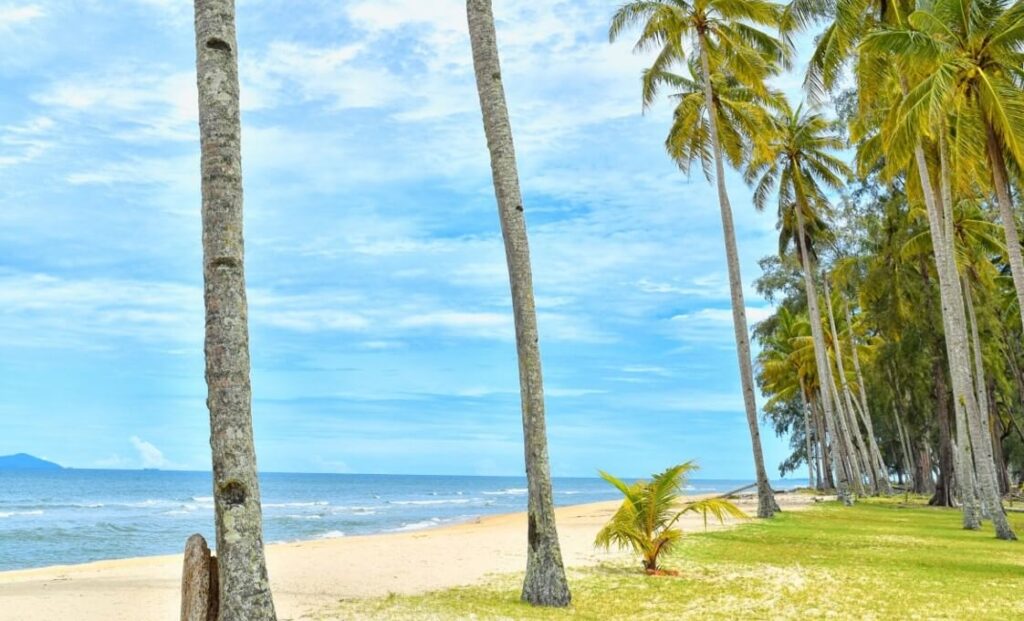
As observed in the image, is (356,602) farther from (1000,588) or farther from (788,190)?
(788,190)

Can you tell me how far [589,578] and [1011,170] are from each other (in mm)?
14051

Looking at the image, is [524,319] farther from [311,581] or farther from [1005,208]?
[1005,208]

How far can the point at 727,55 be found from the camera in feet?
74.7

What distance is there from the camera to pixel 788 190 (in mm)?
29844

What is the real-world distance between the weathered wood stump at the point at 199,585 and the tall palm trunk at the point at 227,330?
11 cm

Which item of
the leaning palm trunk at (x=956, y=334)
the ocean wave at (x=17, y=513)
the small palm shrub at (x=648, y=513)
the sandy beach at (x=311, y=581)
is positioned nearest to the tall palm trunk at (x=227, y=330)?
the sandy beach at (x=311, y=581)

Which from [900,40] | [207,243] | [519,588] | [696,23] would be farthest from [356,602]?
[696,23]

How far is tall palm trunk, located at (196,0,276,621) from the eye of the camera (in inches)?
207

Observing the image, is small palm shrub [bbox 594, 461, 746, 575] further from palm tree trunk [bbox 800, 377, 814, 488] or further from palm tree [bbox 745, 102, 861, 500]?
palm tree trunk [bbox 800, 377, 814, 488]

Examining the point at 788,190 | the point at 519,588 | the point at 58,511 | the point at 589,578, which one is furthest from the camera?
the point at 58,511

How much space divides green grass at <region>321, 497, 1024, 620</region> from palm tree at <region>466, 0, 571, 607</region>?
0.42m

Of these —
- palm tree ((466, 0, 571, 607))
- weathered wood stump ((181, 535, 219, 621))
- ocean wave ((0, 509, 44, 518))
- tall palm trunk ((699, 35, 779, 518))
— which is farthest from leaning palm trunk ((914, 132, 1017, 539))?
ocean wave ((0, 509, 44, 518))

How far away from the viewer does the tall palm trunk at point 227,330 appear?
5262 millimetres

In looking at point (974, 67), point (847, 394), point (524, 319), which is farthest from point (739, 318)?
point (847, 394)
